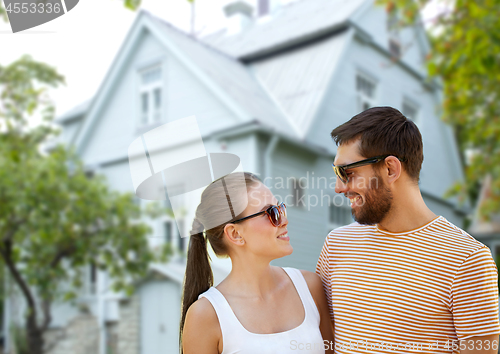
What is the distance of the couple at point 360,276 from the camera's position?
1433 mm

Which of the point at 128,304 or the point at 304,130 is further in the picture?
the point at 128,304

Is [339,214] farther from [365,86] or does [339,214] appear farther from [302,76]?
[365,86]

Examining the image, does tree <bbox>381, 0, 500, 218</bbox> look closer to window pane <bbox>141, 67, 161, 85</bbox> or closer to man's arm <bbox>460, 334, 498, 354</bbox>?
window pane <bbox>141, 67, 161, 85</bbox>

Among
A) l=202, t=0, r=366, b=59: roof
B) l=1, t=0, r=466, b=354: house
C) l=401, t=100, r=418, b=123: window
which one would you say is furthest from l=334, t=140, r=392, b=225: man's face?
l=401, t=100, r=418, b=123: window

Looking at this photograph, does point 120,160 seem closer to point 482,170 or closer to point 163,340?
point 163,340

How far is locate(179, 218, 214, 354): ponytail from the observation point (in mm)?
1736

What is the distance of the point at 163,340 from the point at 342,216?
399 cm

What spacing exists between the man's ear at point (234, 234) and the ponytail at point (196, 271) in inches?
4.5

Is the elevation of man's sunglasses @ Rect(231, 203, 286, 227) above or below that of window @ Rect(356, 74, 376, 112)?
below

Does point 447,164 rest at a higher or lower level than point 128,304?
higher

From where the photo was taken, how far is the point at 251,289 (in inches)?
67.2

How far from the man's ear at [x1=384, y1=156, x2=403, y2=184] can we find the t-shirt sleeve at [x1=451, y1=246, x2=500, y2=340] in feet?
1.07

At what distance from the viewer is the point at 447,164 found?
12922mm

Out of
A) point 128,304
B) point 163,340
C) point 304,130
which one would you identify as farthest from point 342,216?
point 128,304
